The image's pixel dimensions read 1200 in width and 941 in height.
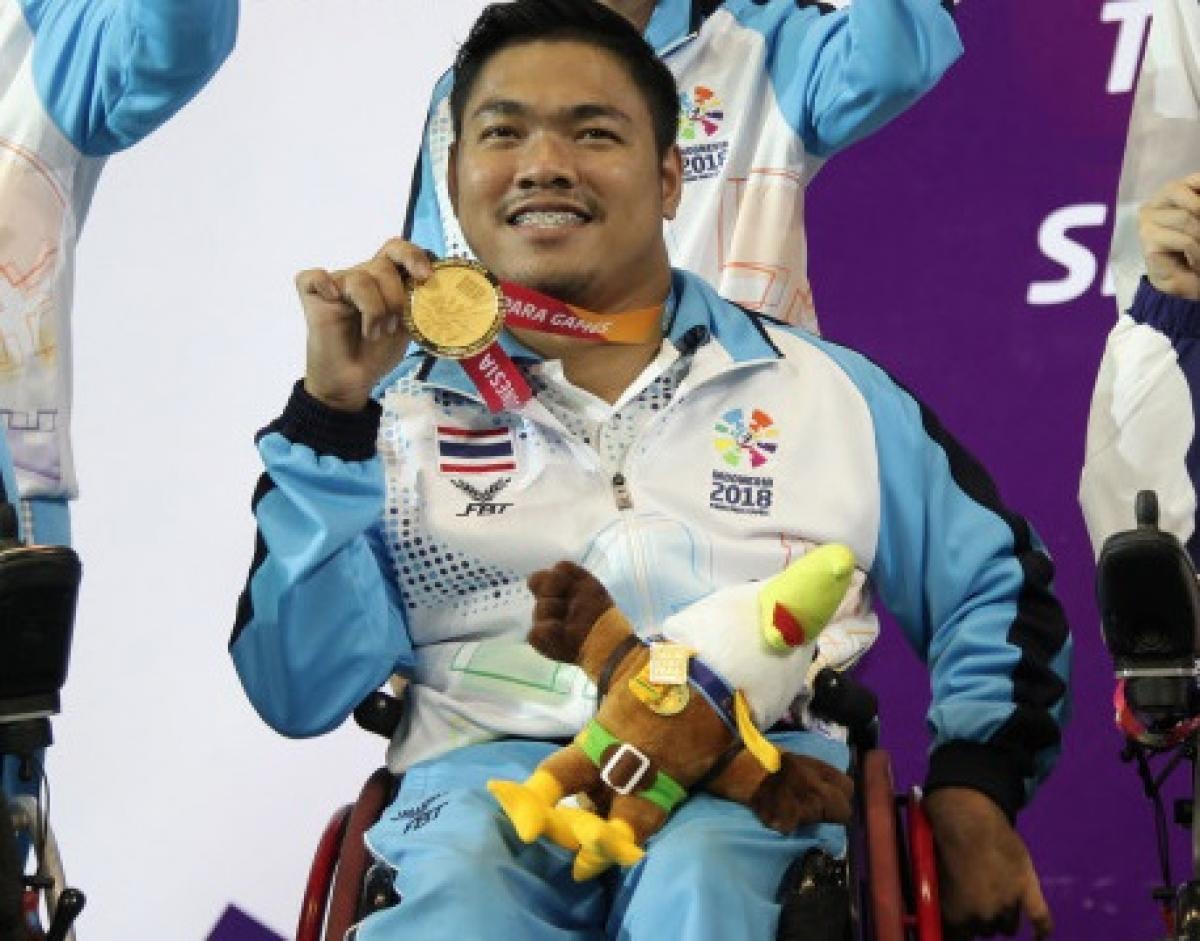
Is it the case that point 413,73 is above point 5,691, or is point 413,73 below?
above

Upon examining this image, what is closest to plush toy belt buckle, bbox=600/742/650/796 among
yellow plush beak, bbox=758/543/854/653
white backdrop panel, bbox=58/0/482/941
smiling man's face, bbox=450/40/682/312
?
yellow plush beak, bbox=758/543/854/653

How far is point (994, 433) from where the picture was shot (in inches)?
138

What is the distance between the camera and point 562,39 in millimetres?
2645

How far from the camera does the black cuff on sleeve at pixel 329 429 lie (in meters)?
2.34

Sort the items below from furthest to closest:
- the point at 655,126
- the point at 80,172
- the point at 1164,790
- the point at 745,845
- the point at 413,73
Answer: the point at 413,73, the point at 1164,790, the point at 80,172, the point at 655,126, the point at 745,845

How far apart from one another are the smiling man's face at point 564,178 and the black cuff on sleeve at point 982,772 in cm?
52

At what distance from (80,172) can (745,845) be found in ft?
3.81

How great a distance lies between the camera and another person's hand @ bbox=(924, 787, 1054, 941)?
7.55 ft

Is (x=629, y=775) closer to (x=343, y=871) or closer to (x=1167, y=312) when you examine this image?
(x=343, y=871)

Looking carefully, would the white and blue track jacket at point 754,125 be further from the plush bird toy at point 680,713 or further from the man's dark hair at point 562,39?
the plush bird toy at point 680,713

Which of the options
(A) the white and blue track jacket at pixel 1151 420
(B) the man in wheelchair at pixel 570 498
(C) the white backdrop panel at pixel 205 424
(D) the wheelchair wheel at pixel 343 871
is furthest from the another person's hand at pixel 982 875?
(C) the white backdrop panel at pixel 205 424

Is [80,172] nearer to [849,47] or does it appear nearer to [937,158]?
[849,47]

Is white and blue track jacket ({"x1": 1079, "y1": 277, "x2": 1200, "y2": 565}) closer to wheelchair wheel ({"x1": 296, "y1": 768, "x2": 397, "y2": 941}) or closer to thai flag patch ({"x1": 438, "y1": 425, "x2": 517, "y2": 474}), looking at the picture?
thai flag patch ({"x1": 438, "y1": 425, "x2": 517, "y2": 474})

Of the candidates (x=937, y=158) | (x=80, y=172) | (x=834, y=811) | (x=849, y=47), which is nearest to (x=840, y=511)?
(x=834, y=811)
